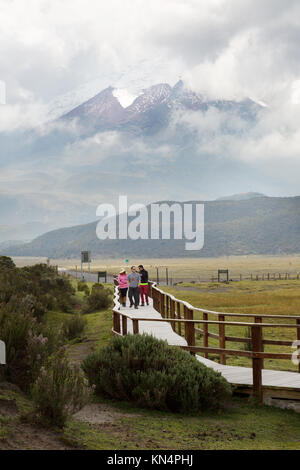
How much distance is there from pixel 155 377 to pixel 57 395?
257cm

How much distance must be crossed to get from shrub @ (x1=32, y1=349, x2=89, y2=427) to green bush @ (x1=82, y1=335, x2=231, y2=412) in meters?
1.76

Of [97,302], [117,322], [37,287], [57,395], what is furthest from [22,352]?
[97,302]

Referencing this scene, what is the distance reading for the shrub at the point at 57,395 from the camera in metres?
6.63

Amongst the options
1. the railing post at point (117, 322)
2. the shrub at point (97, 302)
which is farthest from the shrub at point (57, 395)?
the shrub at point (97, 302)

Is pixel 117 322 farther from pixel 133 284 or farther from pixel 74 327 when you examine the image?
pixel 133 284

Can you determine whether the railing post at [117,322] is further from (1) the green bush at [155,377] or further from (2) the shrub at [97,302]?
(2) the shrub at [97,302]

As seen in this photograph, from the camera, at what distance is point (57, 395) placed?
670cm

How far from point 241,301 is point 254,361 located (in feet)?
104

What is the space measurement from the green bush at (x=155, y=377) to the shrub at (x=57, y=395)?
1.76 meters

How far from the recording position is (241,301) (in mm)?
40812

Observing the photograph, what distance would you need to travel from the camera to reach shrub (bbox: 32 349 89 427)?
21.8ft

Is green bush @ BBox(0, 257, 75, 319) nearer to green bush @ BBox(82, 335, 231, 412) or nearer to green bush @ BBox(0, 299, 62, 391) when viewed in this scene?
green bush @ BBox(82, 335, 231, 412)
